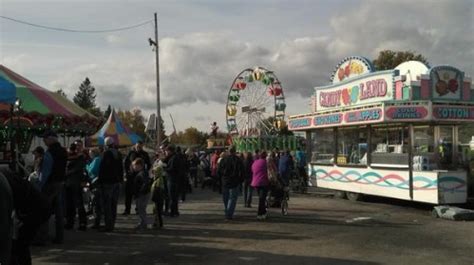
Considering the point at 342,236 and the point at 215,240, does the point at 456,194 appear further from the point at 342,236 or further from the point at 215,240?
the point at 215,240

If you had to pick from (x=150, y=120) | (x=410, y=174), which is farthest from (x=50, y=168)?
(x=150, y=120)

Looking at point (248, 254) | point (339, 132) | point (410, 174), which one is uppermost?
point (339, 132)

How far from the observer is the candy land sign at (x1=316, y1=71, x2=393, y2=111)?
54.2 feet

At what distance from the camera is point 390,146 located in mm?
16531

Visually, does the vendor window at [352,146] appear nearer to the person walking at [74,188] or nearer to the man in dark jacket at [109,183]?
the man in dark jacket at [109,183]

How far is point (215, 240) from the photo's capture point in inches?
404

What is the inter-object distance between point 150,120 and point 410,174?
66.4 feet

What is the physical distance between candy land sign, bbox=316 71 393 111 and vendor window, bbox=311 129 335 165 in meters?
0.92

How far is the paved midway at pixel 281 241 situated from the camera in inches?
339

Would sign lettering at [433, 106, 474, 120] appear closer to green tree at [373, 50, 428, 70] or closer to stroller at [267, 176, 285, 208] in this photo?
stroller at [267, 176, 285, 208]

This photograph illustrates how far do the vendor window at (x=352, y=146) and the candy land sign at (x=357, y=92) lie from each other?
0.89 metres

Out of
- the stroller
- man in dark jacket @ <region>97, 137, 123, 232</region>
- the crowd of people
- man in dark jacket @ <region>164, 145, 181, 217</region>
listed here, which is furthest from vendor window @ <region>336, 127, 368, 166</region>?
man in dark jacket @ <region>97, 137, 123, 232</region>

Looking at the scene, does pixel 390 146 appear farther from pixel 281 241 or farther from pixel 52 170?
pixel 52 170

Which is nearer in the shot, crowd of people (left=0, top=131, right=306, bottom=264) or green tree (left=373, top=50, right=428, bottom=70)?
crowd of people (left=0, top=131, right=306, bottom=264)
